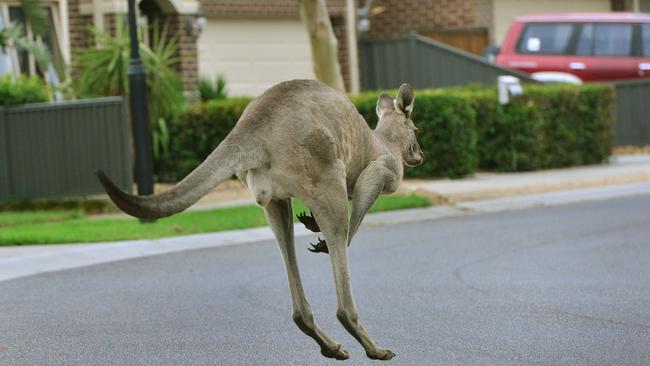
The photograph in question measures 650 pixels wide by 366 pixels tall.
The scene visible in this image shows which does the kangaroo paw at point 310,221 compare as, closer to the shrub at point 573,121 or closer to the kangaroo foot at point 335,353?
the kangaroo foot at point 335,353

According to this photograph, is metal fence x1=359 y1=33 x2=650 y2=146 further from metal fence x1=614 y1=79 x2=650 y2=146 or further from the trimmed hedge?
the trimmed hedge

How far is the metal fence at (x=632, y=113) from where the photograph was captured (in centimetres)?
2430

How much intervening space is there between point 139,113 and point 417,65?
12605 mm

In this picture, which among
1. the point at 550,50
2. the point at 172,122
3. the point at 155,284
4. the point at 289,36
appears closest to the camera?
the point at 155,284

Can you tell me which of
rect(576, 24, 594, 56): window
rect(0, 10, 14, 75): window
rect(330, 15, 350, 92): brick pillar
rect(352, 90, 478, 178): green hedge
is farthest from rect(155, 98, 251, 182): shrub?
→ rect(330, 15, 350, 92): brick pillar

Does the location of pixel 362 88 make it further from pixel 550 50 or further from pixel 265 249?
pixel 265 249

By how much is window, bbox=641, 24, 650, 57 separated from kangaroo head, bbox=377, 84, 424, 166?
18.4 metres

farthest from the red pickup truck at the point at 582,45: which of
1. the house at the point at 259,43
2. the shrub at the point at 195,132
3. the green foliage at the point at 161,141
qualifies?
the green foliage at the point at 161,141

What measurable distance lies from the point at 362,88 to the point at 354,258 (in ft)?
51.9

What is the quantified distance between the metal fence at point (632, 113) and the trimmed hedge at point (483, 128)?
2.40m

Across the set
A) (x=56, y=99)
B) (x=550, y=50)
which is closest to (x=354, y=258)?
(x=56, y=99)

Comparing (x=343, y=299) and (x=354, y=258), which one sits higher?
(x=343, y=299)

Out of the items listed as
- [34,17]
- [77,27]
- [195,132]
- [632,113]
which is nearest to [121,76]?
[195,132]

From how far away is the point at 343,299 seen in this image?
261 inches
